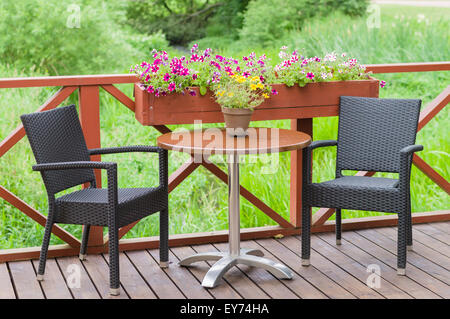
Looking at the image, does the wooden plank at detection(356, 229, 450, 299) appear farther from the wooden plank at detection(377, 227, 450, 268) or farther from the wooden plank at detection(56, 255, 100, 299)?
the wooden plank at detection(56, 255, 100, 299)

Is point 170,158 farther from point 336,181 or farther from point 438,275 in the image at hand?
point 438,275

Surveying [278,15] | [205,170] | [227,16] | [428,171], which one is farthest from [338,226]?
[227,16]

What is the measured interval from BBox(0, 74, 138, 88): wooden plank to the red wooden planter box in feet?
0.40

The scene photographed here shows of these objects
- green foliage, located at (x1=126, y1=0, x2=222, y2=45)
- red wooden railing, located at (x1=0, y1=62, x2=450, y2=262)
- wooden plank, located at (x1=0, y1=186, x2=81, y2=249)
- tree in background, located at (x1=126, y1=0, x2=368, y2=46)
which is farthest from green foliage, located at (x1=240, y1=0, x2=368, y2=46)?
wooden plank, located at (x1=0, y1=186, x2=81, y2=249)

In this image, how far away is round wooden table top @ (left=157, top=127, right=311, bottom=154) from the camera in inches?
135

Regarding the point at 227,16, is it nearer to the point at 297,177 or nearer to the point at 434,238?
the point at 297,177

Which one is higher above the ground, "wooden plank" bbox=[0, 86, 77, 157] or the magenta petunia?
the magenta petunia

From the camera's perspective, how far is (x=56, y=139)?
375 cm

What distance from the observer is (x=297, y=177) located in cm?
446

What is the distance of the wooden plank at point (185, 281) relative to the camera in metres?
3.55

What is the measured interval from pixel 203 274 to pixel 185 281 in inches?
5.1

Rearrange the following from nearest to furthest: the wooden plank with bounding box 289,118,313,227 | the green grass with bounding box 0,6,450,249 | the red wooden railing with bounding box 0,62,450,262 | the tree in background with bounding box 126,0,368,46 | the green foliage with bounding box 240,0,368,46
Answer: the red wooden railing with bounding box 0,62,450,262 → the wooden plank with bounding box 289,118,313,227 → the green grass with bounding box 0,6,450,249 → the green foliage with bounding box 240,0,368,46 → the tree in background with bounding box 126,0,368,46
